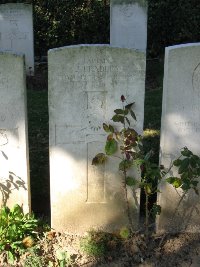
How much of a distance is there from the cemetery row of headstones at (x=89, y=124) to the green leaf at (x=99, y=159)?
73mm

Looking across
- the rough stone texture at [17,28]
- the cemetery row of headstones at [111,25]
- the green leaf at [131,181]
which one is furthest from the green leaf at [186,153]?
the rough stone texture at [17,28]

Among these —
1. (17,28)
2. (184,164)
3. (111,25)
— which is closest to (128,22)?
(111,25)

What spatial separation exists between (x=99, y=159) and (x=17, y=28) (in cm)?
630

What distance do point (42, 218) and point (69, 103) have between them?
120cm

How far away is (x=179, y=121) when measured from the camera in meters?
4.00

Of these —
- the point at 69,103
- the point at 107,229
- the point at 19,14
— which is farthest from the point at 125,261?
the point at 19,14

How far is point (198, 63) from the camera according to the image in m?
3.84

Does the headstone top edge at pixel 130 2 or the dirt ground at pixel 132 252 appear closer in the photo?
the dirt ground at pixel 132 252

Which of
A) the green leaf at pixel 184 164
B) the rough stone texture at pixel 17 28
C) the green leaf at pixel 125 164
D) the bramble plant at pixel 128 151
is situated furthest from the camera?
the rough stone texture at pixel 17 28

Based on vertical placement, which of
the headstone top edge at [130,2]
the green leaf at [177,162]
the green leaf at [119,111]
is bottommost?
the green leaf at [177,162]

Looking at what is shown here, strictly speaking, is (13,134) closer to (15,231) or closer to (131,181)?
(15,231)

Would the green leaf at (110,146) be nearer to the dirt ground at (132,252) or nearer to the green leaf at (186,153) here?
the green leaf at (186,153)

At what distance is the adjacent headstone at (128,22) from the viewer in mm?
9508

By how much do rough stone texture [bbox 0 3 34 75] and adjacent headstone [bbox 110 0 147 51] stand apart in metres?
1.71
